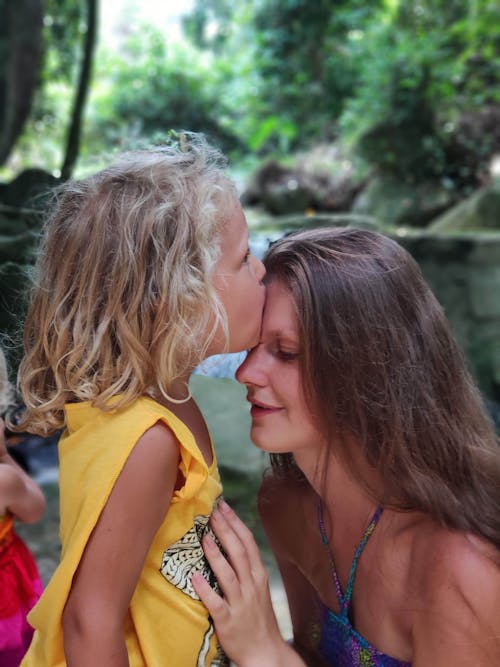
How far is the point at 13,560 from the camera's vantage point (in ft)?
4.71

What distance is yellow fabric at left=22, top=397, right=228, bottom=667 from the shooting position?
3.47 ft

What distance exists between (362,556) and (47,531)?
207cm

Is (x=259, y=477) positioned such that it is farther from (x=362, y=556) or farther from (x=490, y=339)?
(x=490, y=339)

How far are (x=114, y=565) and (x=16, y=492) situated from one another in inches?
17.3

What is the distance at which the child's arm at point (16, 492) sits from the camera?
1374 mm

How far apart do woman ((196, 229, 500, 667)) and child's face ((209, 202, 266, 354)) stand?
0.05 meters

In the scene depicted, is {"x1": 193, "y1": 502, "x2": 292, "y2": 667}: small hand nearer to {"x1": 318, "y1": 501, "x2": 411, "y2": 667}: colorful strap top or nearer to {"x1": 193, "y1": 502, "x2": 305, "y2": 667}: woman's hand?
{"x1": 193, "y1": 502, "x2": 305, "y2": 667}: woman's hand

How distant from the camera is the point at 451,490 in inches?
48.8

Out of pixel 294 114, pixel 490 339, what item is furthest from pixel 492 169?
pixel 294 114

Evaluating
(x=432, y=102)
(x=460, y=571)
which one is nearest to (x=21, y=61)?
(x=432, y=102)

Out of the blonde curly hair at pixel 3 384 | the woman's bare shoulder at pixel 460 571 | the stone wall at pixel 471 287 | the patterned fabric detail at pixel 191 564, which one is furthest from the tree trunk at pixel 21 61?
the woman's bare shoulder at pixel 460 571

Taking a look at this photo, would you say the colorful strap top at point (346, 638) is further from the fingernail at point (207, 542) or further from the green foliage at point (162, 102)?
the green foliage at point (162, 102)

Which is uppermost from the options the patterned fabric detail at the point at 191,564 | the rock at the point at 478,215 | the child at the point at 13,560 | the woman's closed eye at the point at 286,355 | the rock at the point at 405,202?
the woman's closed eye at the point at 286,355

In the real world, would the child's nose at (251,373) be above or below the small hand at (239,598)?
above
